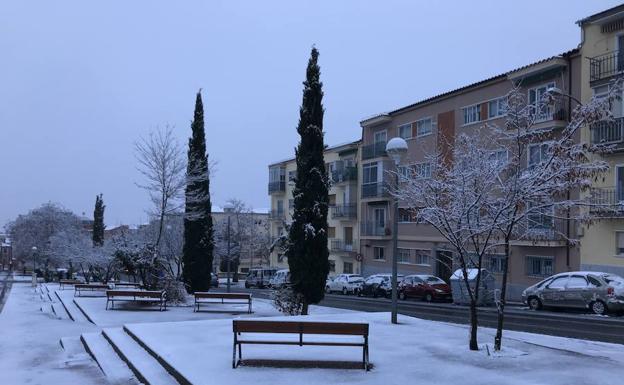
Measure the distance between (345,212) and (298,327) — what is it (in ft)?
146

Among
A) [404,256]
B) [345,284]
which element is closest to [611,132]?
[404,256]

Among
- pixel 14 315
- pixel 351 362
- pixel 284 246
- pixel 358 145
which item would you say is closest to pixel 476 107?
pixel 358 145

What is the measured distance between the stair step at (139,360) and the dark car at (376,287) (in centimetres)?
2430

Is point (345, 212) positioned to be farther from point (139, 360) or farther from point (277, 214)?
point (139, 360)

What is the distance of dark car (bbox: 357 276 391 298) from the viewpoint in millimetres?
36562

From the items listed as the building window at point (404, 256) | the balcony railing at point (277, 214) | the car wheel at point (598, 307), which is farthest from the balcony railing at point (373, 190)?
the car wheel at point (598, 307)

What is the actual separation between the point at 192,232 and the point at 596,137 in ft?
62.7

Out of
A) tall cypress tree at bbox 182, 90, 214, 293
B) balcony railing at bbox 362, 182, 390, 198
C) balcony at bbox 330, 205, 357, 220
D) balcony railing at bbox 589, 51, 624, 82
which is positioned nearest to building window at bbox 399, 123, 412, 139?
balcony railing at bbox 362, 182, 390, 198

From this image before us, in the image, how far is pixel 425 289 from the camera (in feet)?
107

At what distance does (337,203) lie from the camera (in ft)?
187

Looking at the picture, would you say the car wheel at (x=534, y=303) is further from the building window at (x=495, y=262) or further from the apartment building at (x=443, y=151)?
the apartment building at (x=443, y=151)

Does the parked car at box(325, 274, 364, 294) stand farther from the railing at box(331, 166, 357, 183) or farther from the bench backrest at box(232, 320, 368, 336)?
the bench backrest at box(232, 320, 368, 336)

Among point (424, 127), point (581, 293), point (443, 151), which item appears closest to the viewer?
point (443, 151)

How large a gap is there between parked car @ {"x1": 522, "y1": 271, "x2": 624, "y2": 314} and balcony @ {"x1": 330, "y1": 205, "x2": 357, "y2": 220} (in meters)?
28.4
